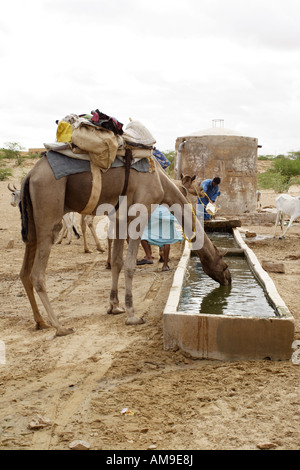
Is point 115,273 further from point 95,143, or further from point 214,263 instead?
point 95,143

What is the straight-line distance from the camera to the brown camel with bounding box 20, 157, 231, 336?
442 cm

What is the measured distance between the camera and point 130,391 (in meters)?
3.39

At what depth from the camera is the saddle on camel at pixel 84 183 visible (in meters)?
4.44

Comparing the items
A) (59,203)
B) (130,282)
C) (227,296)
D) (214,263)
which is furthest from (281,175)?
(59,203)

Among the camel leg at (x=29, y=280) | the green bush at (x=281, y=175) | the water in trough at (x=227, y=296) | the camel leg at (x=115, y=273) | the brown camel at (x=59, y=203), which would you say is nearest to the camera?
the brown camel at (x=59, y=203)

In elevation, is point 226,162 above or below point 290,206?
above

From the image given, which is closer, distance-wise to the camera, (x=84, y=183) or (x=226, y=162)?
(x=84, y=183)

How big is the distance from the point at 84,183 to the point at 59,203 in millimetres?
336

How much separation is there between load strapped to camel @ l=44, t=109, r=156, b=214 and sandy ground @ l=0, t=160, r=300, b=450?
4.73 feet

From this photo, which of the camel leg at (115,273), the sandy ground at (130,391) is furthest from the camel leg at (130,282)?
the camel leg at (115,273)

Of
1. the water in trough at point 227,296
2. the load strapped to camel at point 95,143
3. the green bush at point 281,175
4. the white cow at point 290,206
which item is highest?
the green bush at point 281,175

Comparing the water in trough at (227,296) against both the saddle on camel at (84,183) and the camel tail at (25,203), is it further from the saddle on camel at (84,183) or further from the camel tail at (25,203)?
the camel tail at (25,203)

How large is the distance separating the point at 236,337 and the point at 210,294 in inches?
74.4

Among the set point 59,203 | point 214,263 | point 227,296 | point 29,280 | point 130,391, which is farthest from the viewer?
point 214,263
